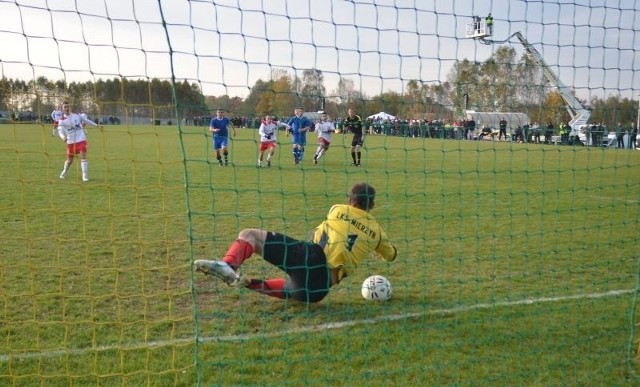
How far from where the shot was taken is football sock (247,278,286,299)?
464 cm

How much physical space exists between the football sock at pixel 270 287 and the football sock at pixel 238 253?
0.31 m

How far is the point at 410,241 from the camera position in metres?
6.94

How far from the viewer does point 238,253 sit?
4.42 m

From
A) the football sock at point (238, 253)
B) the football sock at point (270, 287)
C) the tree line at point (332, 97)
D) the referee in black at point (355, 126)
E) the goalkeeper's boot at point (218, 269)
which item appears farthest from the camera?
the referee in black at point (355, 126)

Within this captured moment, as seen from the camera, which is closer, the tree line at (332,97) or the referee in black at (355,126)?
the tree line at (332,97)

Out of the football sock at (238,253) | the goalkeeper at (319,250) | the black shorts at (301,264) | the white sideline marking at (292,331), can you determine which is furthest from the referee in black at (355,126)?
the white sideline marking at (292,331)

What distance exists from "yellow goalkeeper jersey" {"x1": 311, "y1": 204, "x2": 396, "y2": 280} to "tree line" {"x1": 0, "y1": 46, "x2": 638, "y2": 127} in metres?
0.87

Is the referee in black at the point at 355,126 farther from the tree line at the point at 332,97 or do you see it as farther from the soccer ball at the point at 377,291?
the soccer ball at the point at 377,291

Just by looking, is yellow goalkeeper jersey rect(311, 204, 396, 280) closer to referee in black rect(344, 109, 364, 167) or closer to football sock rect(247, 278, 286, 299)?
football sock rect(247, 278, 286, 299)

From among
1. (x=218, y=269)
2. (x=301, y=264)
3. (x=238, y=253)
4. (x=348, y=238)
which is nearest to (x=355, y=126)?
(x=348, y=238)

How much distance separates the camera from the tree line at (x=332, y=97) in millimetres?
3619

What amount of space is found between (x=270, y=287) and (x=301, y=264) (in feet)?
1.57

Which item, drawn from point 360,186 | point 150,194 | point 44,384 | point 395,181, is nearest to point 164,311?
point 44,384

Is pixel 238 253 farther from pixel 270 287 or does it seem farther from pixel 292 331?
pixel 292 331
